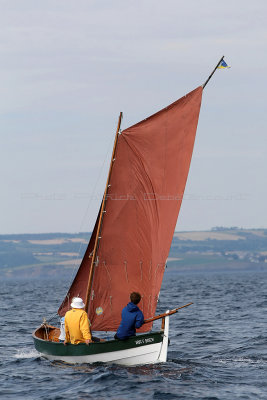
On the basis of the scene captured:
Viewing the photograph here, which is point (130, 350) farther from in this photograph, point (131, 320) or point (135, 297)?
point (135, 297)

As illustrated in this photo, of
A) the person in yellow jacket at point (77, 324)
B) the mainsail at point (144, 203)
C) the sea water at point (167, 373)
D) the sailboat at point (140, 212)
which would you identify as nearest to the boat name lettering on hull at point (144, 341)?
the sea water at point (167, 373)

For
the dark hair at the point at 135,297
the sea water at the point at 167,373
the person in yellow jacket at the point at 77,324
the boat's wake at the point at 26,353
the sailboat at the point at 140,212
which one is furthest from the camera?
the boat's wake at the point at 26,353

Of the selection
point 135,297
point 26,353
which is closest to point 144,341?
Answer: point 135,297

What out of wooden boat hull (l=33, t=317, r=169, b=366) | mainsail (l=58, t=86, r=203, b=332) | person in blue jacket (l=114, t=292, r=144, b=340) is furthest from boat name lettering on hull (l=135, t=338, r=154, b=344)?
mainsail (l=58, t=86, r=203, b=332)

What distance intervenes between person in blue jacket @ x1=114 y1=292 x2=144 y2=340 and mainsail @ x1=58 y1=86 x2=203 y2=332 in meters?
1.89

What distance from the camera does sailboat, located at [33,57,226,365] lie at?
2261cm

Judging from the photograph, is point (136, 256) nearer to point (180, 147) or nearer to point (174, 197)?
point (174, 197)

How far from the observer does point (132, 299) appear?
2105cm

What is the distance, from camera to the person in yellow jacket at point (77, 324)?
21547mm

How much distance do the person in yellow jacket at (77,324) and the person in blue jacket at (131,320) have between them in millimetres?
1105

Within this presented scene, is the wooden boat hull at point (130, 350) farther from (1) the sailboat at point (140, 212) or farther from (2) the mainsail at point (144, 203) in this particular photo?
(2) the mainsail at point (144, 203)

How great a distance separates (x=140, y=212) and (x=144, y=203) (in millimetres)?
329

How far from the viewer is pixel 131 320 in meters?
21.0

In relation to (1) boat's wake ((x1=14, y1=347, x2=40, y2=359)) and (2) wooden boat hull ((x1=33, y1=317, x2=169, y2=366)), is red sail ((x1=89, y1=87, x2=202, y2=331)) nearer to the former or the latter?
(2) wooden boat hull ((x1=33, y1=317, x2=169, y2=366))
